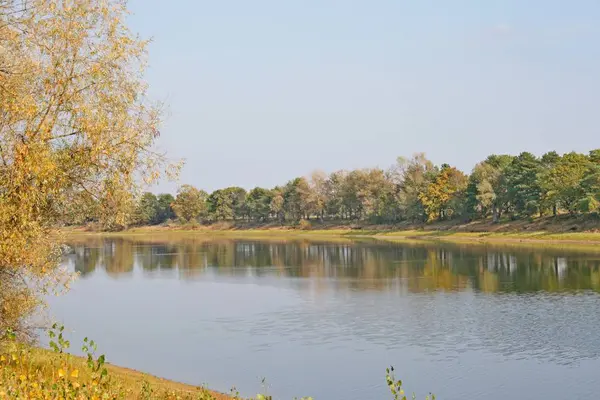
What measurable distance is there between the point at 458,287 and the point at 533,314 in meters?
12.5

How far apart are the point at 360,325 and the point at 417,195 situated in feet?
293

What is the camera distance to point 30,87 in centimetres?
1588

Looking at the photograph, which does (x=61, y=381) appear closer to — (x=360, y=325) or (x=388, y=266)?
(x=360, y=325)

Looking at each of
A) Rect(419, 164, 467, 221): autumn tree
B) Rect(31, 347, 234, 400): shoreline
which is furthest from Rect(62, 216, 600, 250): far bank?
Rect(31, 347, 234, 400): shoreline

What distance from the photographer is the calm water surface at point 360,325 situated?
24.5 m

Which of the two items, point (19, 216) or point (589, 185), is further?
point (589, 185)

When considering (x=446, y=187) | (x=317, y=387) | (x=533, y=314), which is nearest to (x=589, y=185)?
(x=446, y=187)

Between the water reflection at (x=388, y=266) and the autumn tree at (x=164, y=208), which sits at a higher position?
the autumn tree at (x=164, y=208)

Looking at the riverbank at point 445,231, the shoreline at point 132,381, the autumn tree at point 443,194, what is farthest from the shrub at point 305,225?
the shoreline at point 132,381

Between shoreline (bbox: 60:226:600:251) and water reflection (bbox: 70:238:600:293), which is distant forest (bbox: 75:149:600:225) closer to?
shoreline (bbox: 60:226:600:251)

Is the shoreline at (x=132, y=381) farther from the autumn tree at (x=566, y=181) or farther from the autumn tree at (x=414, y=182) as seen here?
the autumn tree at (x=414, y=182)

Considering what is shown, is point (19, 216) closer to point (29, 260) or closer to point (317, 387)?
point (29, 260)

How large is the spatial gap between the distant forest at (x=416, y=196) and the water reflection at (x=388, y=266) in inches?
418

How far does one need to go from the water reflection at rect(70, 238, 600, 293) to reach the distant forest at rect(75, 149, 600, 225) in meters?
10.6
